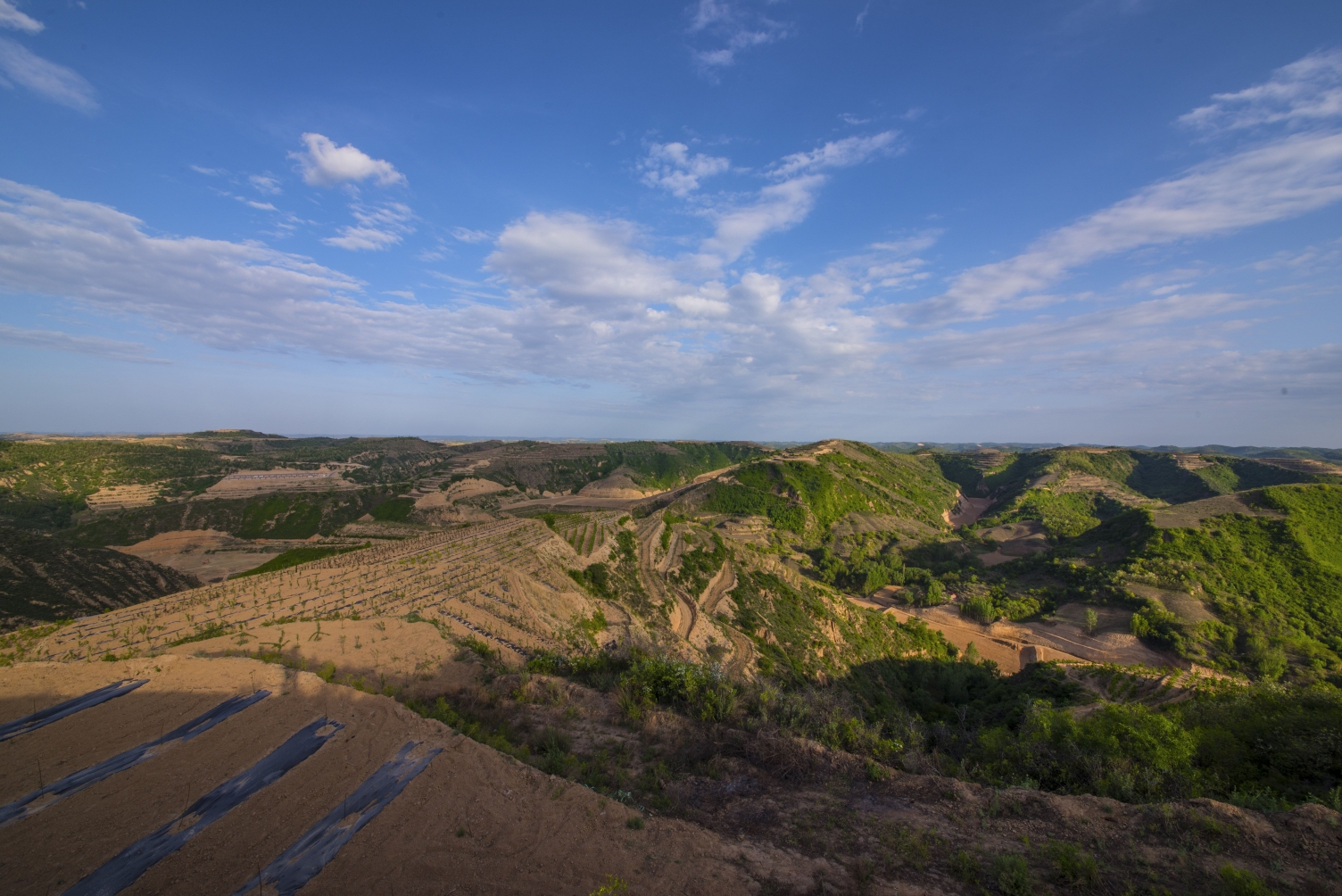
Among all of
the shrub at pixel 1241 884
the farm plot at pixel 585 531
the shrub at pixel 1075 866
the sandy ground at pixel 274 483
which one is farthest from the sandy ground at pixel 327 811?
the sandy ground at pixel 274 483

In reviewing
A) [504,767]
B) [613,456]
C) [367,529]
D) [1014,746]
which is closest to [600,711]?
[504,767]

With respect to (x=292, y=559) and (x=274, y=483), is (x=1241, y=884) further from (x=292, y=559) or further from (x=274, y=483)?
(x=274, y=483)

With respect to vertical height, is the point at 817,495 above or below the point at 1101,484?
below

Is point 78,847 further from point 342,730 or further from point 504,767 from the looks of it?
point 504,767

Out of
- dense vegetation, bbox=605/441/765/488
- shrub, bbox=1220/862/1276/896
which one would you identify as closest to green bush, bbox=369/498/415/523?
dense vegetation, bbox=605/441/765/488

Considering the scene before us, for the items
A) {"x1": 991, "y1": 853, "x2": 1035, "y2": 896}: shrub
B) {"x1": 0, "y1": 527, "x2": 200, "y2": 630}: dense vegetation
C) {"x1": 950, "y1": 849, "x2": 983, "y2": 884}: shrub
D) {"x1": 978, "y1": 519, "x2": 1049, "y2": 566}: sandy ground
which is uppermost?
{"x1": 991, "y1": 853, "x2": 1035, "y2": 896}: shrub

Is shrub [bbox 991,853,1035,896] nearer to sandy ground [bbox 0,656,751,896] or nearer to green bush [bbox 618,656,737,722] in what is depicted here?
sandy ground [bbox 0,656,751,896]

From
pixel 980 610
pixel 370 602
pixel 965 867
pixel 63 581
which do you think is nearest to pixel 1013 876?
pixel 965 867
